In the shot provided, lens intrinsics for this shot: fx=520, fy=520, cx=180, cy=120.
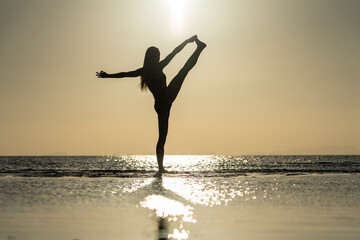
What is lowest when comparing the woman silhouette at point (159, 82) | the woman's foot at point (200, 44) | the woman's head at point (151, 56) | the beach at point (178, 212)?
the beach at point (178, 212)

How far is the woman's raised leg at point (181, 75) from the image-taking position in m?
14.0

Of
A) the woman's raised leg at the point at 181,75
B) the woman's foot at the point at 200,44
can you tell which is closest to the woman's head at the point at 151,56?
the woman's raised leg at the point at 181,75

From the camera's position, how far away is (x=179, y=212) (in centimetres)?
675

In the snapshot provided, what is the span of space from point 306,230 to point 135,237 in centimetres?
184

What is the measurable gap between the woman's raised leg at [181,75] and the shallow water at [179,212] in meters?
4.19

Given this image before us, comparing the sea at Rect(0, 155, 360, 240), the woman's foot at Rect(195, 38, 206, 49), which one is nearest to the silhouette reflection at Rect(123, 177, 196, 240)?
the sea at Rect(0, 155, 360, 240)

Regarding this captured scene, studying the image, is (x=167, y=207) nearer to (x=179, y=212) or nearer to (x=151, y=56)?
(x=179, y=212)

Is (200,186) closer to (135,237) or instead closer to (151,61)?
(151,61)

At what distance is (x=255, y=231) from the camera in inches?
217

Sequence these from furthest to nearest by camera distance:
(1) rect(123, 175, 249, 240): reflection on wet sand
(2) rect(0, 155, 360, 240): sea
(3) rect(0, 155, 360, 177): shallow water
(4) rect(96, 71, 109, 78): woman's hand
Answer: (3) rect(0, 155, 360, 177): shallow water < (4) rect(96, 71, 109, 78): woman's hand < (1) rect(123, 175, 249, 240): reflection on wet sand < (2) rect(0, 155, 360, 240): sea

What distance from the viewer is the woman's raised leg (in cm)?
1403

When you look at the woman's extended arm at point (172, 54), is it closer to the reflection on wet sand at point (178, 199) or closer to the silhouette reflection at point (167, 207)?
the reflection on wet sand at point (178, 199)

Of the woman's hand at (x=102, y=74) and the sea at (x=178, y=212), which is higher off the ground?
the woman's hand at (x=102, y=74)

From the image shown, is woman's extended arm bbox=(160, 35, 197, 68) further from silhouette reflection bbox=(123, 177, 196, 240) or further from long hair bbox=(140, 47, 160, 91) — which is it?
silhouette reflection bbox=(123, 177, 196, 240)
